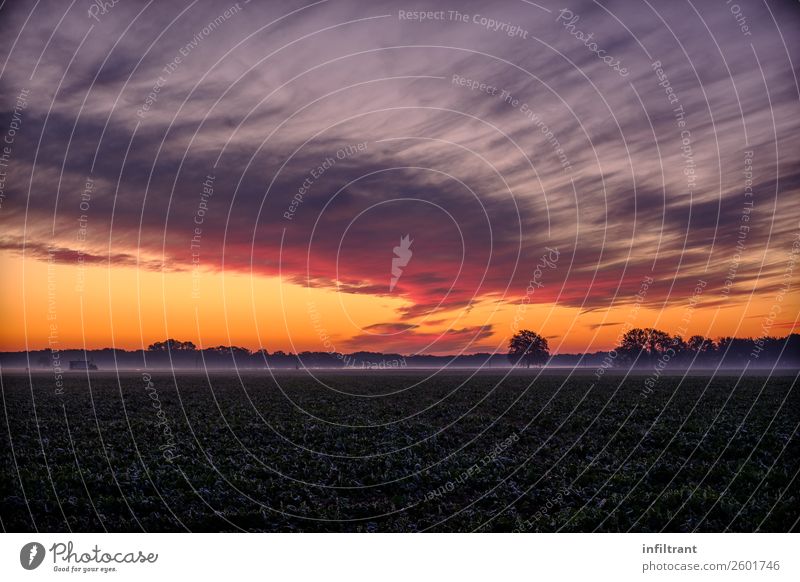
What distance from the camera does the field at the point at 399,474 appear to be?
65.3 ft

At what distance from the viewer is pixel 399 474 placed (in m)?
26.8

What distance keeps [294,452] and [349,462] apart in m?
4.32

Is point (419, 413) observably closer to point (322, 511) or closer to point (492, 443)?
point (492, 443)
